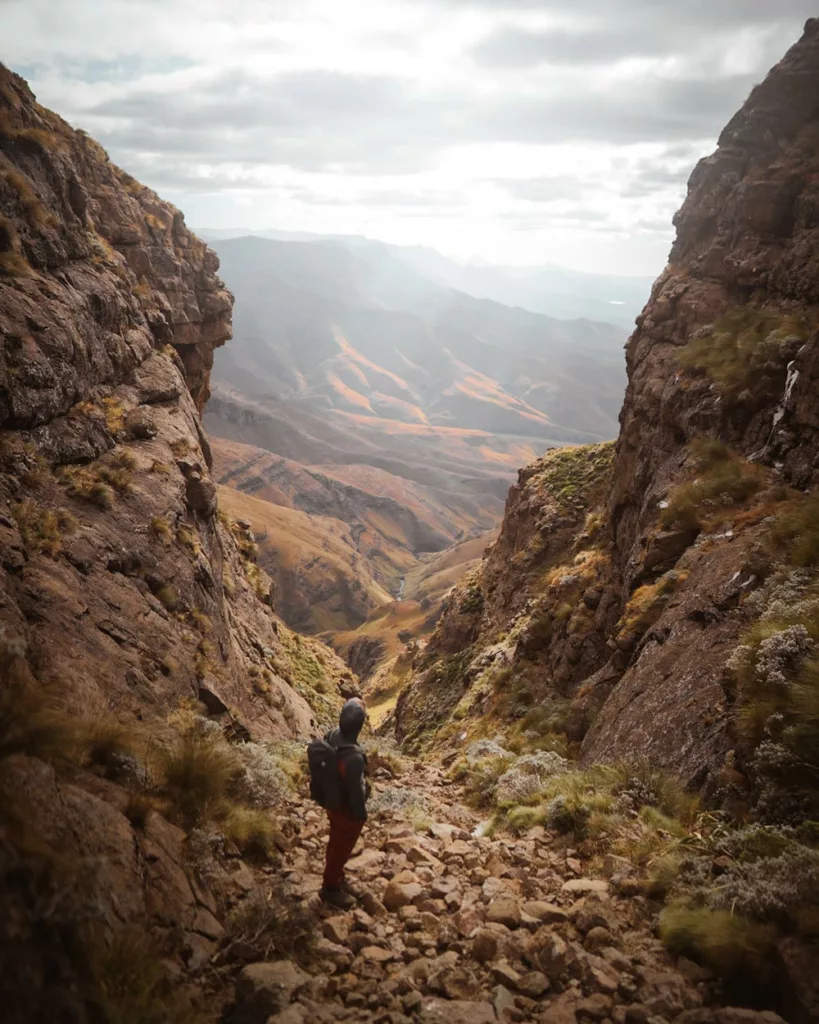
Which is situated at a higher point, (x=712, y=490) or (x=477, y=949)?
(x=712, y=490)

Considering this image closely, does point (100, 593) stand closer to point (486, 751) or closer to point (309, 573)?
point (486, 751)

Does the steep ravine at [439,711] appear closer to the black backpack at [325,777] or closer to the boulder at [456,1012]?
the boulder at [456,1012]

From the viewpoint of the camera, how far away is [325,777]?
23.2ft

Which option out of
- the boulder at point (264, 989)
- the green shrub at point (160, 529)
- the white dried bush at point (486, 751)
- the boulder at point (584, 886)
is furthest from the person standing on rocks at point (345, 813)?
the green shrub at point (160, 529)

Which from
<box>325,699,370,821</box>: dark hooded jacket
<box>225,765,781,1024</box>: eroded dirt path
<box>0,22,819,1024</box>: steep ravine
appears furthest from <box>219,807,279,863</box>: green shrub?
<box>325,699,370,821</box>: dark hooded jacket

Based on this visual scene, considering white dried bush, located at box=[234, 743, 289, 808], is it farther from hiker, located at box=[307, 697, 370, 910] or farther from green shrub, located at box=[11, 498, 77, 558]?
green shrub, located at box=[11, 498, 77, 558]

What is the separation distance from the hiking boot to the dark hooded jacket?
77 cm

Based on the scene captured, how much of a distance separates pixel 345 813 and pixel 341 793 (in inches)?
8.2

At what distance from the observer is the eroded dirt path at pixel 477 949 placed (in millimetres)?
5090

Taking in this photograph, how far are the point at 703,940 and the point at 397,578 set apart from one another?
18575 cm

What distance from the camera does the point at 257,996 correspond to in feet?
16.2

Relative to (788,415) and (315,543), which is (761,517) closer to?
(788,415)

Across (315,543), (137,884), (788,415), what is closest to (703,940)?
(137,884)

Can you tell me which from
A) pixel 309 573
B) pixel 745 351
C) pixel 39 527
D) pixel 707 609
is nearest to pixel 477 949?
pixel 707 609
